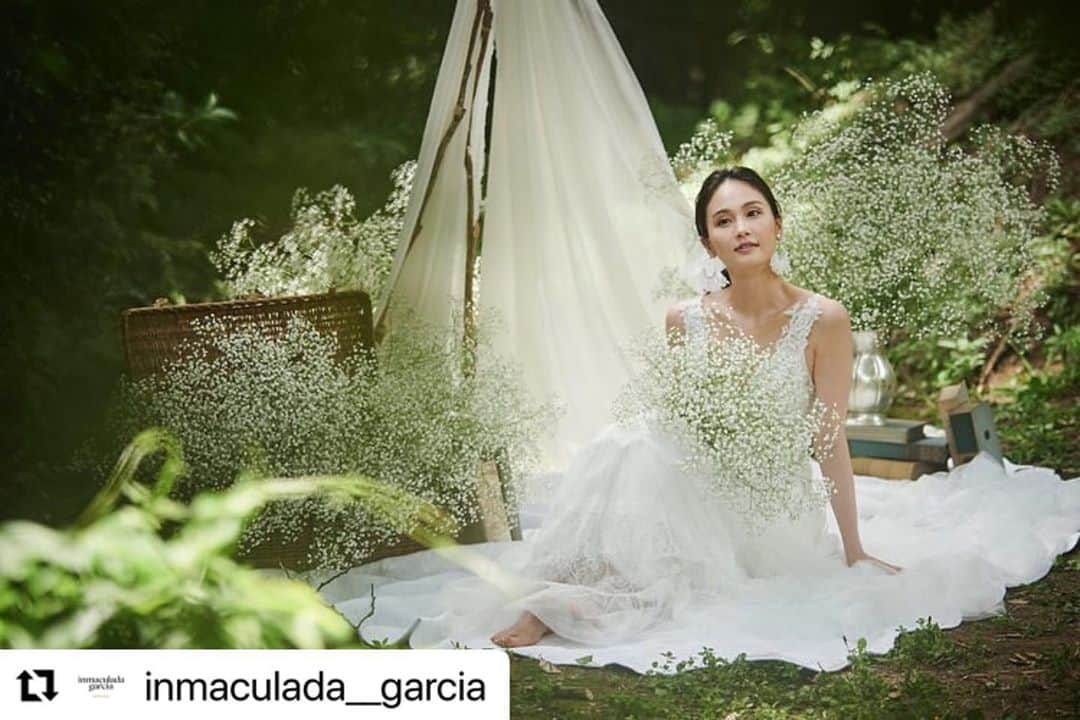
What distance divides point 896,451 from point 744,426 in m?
1.08

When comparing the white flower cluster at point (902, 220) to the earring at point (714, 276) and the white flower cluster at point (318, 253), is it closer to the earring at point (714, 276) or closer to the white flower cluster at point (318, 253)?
the earring at point (714, 276)

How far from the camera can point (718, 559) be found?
2486 millimetres

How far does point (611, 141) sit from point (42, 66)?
1.29 metres

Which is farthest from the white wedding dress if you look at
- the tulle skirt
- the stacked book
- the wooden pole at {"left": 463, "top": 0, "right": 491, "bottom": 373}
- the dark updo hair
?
the stacked book

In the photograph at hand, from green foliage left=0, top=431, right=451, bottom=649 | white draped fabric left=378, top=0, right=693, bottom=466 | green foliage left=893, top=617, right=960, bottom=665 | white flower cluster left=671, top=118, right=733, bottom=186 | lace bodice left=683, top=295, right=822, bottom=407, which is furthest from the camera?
white flower cluster left=671, top=118, right=733, bottom=186

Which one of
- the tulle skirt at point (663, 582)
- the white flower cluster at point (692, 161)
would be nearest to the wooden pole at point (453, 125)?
the white flower cluster at point (692, 161)

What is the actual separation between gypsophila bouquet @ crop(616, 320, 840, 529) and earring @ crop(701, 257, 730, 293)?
252 mm

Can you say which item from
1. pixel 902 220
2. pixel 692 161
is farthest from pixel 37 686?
pixel 902 220

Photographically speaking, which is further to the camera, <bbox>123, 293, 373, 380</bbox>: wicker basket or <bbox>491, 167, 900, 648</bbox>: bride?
<bbox>123, 293, 373, 380</bbox>: wicker basket

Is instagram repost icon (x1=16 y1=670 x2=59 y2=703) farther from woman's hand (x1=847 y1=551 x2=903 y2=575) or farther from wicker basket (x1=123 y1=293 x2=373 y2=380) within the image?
woman's hand (x1=847 y1=551 x2=903 y2=575)

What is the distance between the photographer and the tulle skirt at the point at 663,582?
2.32 meters

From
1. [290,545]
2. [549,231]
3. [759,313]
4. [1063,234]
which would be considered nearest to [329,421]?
[290,545]

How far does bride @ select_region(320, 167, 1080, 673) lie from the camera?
233cm

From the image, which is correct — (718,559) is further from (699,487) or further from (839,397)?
(839,397)
